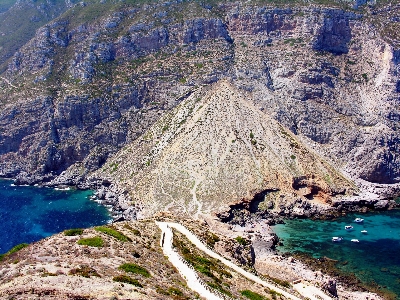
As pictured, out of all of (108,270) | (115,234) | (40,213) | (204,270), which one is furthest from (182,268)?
(40,213)

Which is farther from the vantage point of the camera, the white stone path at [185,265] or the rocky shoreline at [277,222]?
the rocky shoreline at [277,222]

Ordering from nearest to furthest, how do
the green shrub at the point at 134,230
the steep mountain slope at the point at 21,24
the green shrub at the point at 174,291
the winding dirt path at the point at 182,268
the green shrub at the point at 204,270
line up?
1. the green shrub at the point at 174,291
2. the winding dirt path at the point at 182,268
3. the green shrub at the point at 204,270
4. the green shrub at the point at 134,230
5. the steep mountain slope at the point at 21,24

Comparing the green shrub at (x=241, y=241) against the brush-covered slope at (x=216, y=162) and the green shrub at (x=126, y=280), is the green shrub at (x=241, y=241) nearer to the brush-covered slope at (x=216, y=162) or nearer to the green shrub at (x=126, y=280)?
the brush-covered slope at (x=216, y=162)

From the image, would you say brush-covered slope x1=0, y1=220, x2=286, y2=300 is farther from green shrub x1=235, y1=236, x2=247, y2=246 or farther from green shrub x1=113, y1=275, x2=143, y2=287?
green shrub x1=235, y1=236, x2=247, y2=246

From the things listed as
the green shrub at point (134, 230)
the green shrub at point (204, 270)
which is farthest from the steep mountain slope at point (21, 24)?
the green shrub at point (204, 270)

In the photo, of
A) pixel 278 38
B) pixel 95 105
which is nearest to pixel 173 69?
pixel 95 105

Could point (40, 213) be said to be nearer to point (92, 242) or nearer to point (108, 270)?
point (92, 242)

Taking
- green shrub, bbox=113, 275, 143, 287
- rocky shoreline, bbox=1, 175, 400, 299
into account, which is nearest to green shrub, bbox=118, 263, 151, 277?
green shrub, bbox=113, 275, 143, 287
